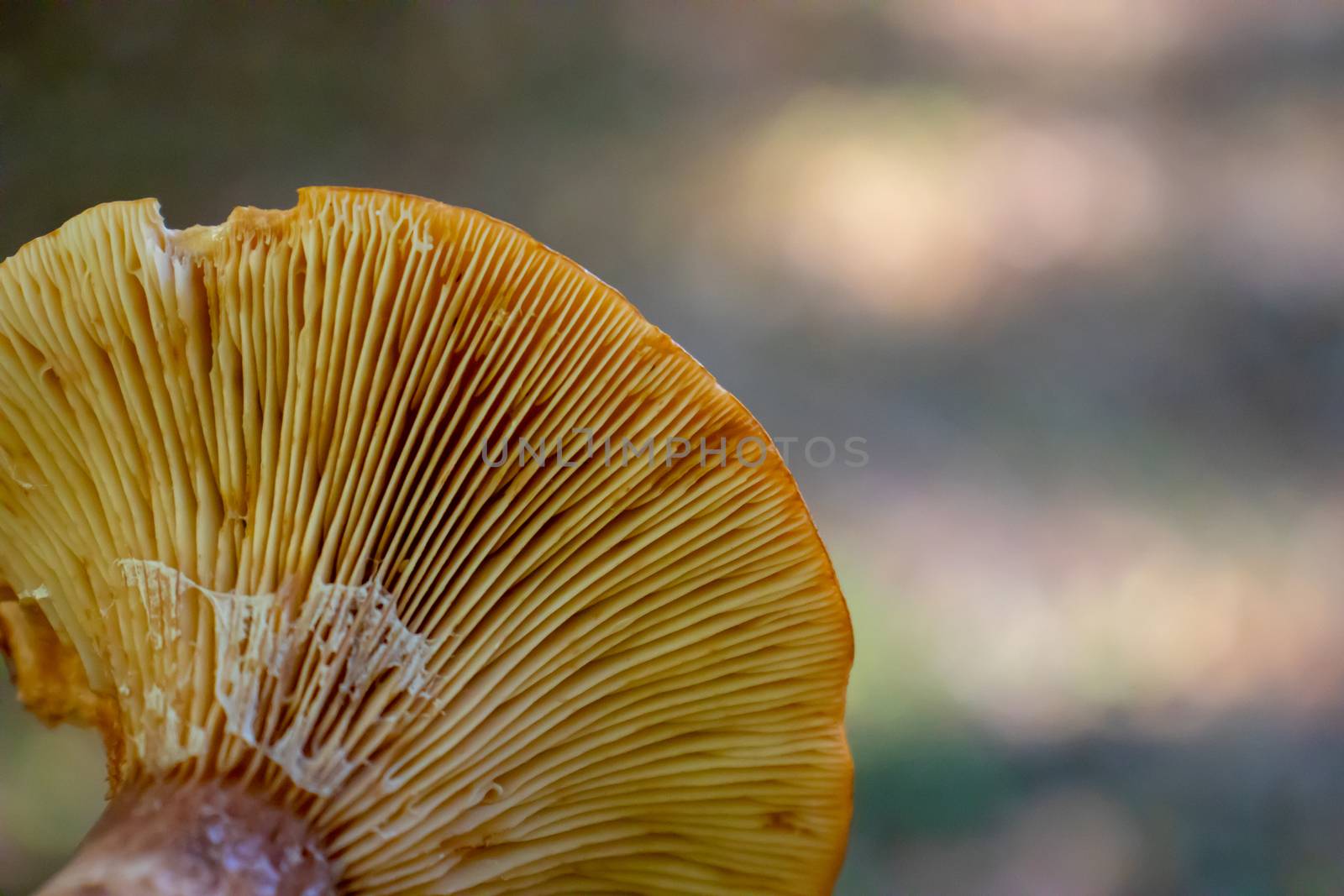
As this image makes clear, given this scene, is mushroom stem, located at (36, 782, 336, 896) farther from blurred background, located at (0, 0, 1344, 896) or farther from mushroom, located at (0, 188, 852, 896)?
blurred background, located at (0, 0, 1344, 896)

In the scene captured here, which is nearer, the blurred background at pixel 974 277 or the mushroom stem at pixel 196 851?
the mushroom stem at pixel 196 851

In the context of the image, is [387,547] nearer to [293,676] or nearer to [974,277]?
[293,676]

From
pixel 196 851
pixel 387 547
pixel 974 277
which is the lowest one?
pixel 196 851

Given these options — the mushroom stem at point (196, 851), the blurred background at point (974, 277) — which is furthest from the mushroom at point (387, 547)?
the blurred background at point (974, 277)

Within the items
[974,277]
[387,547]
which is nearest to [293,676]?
[387,547]

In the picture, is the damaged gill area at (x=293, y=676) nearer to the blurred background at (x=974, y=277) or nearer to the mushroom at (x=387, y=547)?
the mushroom at (x=387, y=547)

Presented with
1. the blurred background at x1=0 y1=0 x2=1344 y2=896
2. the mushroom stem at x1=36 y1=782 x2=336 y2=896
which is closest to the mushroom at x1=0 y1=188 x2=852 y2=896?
the mushroom stem at x1=36 y1=782 x2=336 y2=896

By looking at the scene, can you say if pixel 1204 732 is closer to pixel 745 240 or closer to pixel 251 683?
pixel 745 240
